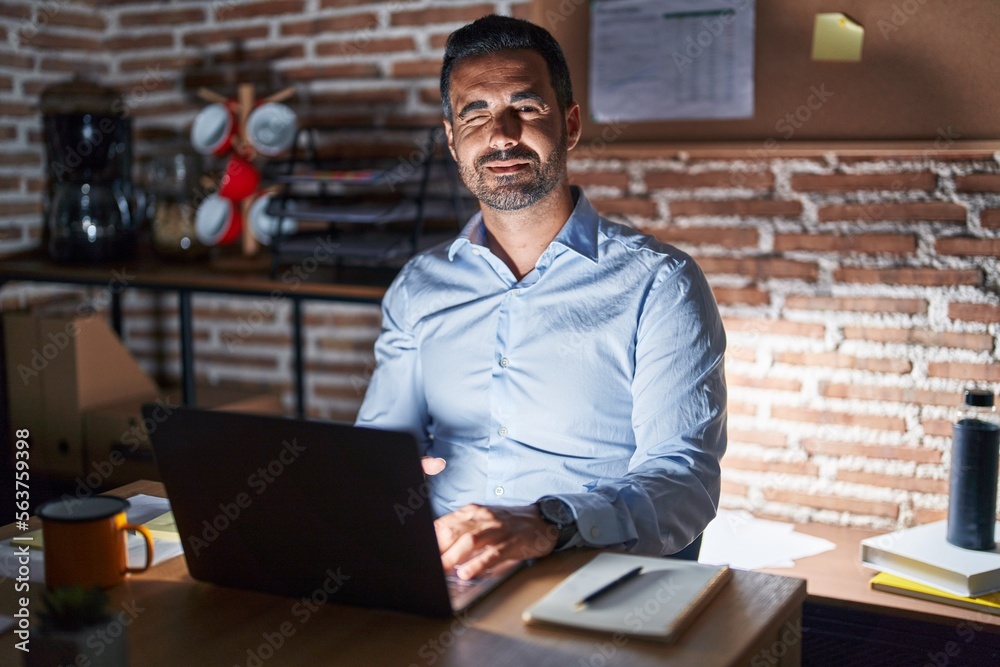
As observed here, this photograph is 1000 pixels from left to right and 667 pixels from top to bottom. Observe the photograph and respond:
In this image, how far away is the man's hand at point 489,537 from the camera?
1.11 meters

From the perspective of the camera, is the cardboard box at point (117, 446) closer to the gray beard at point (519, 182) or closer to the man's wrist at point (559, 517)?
the gray beard at point (519, 182)

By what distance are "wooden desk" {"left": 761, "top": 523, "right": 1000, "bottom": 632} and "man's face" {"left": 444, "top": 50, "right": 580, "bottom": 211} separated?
2.80 ft

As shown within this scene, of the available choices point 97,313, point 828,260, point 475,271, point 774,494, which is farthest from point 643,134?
point 97,313

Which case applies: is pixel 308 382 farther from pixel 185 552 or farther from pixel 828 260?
pixel 185 552

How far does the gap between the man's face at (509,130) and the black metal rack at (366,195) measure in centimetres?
59

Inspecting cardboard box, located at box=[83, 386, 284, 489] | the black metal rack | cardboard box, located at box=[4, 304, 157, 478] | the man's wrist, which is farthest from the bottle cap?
cardboard box, located at box=[4, 304, 157, 478]

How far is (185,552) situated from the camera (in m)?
1.11

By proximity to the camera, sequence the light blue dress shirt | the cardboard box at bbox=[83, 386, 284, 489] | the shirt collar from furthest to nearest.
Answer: the cardboard box at bbox=[83, 386, 284, 489]
the shirt collar
the light blue dress shirt

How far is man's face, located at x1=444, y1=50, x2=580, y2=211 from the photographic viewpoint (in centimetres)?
173

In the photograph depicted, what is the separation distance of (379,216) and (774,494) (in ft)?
3.62

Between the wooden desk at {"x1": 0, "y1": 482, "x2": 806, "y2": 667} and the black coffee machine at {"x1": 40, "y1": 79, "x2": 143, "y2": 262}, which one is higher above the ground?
the black coffee machine at {"x1": 40, "y1": 79, "x2": 143, "y2": 262}

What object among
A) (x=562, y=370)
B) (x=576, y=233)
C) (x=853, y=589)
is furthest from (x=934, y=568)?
(x=576, y=233)

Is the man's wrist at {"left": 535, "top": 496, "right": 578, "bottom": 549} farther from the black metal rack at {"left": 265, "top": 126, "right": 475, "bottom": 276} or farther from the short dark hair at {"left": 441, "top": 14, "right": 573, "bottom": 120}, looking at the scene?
the black metal rack at {"left": 265, "top": 126, "right": 475, "bottom": 276}

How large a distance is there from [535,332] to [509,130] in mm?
356
